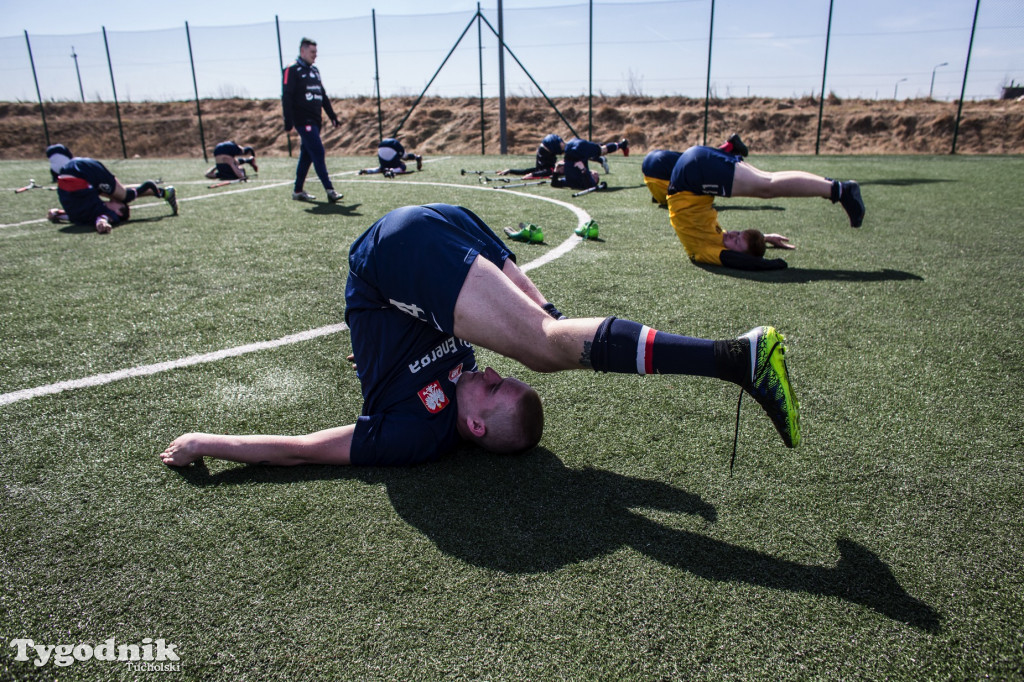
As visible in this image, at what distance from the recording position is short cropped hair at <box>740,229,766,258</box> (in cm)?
534

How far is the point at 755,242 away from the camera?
534 cm

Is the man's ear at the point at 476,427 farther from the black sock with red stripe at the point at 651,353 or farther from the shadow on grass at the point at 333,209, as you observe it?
the shadow on grass at the point at 333,209

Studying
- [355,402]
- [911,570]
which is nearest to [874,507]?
[911,570]

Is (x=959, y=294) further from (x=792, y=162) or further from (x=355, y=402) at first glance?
(x=792, y=162)

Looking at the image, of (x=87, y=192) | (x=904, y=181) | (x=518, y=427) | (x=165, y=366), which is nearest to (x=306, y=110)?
(x=87, y=192)

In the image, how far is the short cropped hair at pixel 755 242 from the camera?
210 inches

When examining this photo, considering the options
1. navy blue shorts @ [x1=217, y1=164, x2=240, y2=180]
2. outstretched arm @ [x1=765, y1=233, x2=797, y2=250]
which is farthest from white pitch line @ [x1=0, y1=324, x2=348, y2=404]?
navy blue shorts @ [x1=217, y1=164, x2=240, y2=180]

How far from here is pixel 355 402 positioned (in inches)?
120

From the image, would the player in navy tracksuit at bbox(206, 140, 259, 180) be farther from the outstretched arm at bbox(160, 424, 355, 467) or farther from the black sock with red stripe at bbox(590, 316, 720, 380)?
the black sock with red stripe at bbox(590, 316, 720, 380)

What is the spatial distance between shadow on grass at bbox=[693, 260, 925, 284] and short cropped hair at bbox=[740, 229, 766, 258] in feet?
0.88

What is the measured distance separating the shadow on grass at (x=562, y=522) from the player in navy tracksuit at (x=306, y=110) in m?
7.51

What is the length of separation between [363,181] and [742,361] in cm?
1108

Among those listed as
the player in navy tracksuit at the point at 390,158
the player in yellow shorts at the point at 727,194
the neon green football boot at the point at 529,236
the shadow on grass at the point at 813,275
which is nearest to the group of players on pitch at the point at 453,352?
the shadow on grass at the point at 813,275

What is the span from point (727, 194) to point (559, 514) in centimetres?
413
